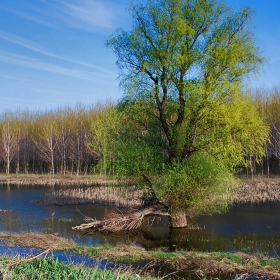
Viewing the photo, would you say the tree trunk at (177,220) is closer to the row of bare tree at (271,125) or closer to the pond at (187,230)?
the pond at (187,230)

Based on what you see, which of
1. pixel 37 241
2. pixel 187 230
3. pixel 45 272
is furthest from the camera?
pixel 187 230

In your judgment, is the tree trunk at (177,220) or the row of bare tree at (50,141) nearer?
the tree trunk at (177,220)

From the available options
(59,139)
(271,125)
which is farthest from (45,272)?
(59,139)

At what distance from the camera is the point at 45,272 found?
736 centimetres

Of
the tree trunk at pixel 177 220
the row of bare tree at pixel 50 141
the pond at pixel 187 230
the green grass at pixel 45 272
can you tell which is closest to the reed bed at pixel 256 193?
the pond at pixel 187 230

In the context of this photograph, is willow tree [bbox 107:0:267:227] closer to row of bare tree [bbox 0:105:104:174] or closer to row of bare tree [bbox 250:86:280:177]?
row of bare tree [bbox 250:86:280:177]

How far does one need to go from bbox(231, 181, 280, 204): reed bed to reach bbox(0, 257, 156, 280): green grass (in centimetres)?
1965

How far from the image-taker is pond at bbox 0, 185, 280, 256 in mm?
16859

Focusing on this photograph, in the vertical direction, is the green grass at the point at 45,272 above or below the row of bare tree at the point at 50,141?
below

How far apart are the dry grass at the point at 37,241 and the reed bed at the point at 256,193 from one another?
1390cm

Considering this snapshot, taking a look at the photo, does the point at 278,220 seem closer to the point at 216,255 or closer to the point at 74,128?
the point at 216,255

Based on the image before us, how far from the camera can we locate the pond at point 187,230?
16859 mm

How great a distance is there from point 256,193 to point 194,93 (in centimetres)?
1467

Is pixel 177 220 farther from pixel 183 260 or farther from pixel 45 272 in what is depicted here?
pixel 45 272
